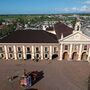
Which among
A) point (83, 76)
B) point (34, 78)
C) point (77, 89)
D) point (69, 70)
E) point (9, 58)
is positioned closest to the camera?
point (77, 89)

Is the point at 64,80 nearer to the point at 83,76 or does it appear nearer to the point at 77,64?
the point at 83,76

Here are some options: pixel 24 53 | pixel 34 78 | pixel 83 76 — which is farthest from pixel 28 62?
pixel 83 76

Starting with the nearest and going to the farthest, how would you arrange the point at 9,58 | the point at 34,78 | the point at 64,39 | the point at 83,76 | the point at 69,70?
the point at 34,78 → the point at 83,76 → the point at 69,70 → the point at 64,39 → the point at 9,58

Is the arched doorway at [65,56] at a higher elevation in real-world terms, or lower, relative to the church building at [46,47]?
lower

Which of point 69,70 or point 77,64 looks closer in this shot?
point 69,70

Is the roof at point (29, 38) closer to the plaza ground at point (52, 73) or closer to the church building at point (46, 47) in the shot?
the church building at point (46, 47)

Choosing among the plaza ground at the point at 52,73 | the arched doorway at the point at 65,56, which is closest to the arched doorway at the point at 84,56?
the plaza ground at the point at 52,73

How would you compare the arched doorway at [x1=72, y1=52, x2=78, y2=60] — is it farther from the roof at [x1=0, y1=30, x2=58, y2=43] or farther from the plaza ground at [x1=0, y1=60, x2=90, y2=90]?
the roof at [x1=0, y1=30, x2=58, y2=43]

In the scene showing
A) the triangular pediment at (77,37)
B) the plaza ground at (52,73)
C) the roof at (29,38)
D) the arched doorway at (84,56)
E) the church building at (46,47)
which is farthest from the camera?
the arched doorway at (84,56)
